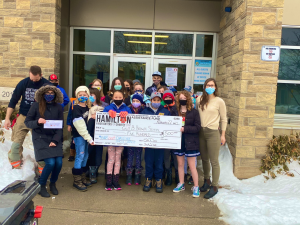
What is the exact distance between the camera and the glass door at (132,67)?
7.33 m

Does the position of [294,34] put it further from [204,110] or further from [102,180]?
[102,180]

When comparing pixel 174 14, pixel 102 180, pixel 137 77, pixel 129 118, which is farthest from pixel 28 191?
pixel 174 14

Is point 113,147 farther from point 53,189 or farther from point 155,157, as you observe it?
point 53,189

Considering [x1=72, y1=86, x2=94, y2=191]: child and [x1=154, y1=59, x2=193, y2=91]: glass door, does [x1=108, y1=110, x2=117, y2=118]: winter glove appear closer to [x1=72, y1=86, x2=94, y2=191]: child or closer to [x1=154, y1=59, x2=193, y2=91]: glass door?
[x1=72, y1=86, x2=94, y2=191]: child

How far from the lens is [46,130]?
385 cm

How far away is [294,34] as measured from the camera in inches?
226

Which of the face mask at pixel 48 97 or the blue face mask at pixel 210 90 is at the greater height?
the blue face mask at pixel 210 90

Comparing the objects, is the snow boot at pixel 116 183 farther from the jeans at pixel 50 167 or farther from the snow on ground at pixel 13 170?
the snow on ground at pixel 13 170

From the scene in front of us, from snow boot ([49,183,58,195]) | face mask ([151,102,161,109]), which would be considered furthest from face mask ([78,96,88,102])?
snow boot ([49,183,58,195])

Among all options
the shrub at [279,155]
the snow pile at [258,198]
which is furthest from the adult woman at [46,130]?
the shrub at [279,155]

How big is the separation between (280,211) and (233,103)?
2.39 m

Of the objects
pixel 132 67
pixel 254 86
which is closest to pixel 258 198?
pixel 254 86

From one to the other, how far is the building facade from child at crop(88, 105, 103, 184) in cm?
206

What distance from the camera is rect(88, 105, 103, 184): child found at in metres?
4.25
